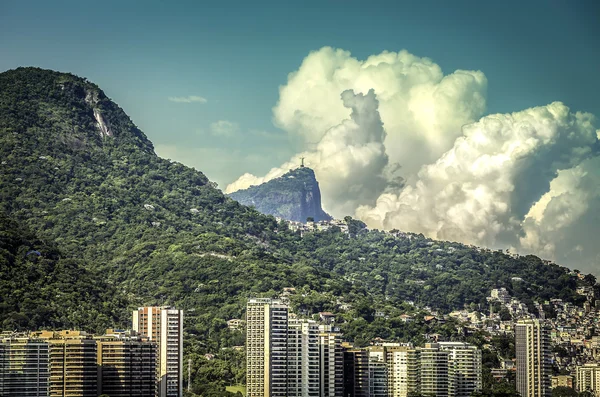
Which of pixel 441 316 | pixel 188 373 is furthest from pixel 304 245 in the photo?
pixel 188 373

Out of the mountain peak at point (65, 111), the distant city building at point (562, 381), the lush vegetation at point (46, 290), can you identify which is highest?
the mountain peak at point (65, 111)

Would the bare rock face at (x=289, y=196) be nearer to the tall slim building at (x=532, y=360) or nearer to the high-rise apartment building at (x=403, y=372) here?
the tall slim building at (x=532, y=360)

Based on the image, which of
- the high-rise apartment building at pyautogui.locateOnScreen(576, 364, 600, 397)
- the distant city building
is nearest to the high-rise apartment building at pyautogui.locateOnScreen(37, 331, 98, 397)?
the distant city building

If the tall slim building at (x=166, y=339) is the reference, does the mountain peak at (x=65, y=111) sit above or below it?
above

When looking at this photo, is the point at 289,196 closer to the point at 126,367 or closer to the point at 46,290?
the point at 46,290

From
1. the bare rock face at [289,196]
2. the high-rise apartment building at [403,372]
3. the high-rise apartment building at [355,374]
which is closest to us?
the high-rise apartment building at [355,374]

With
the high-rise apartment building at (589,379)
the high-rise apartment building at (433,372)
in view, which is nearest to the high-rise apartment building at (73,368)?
the high-rise apartment building at (433,372)

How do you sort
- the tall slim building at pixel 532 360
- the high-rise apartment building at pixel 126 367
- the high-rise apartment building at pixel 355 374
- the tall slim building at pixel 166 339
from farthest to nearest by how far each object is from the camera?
the tall slim building at pixel 532 360 < the high-rise apartment building at pixel 355 374 < the tall slim building at pixel 166 339 < the high-rise apartment building at pixel 126 367
